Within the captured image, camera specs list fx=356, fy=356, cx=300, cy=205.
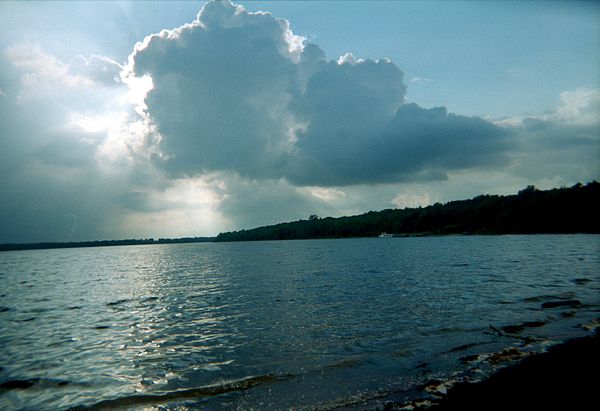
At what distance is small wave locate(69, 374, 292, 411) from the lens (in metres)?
13.7

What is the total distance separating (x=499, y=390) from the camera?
38.6ft

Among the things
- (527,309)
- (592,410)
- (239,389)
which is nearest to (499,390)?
(592,410)

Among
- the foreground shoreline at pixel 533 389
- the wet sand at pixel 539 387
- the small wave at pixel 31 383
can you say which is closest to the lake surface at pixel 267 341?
the small wave at pixel 31 383

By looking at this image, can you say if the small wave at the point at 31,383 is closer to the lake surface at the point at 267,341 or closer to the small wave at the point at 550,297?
the lake surface at the point at 267,341

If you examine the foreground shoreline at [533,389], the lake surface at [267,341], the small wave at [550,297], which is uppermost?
the foreground shoreline at [533,389]

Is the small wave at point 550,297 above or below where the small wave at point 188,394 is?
below

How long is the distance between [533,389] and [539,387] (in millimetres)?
276

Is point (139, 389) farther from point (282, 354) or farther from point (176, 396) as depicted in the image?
point (282, 354)

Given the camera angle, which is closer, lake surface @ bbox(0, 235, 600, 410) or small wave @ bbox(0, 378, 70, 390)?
lake surface @ bbox(0, 235, 600, 410)

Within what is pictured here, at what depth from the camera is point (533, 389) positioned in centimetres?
1163

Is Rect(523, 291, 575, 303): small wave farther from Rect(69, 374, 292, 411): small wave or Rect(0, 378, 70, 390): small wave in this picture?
Rect(0, 378, 70, 390): small wave

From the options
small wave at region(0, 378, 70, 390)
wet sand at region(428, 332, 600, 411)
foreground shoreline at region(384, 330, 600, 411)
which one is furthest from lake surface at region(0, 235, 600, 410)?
wet sand at region(428, 332, 600, 411)

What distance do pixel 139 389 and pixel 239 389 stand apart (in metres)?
4.32

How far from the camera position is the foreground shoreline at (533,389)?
419 inches
